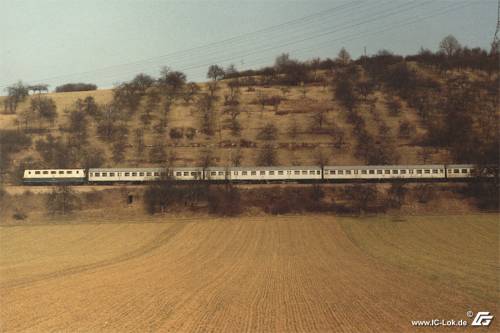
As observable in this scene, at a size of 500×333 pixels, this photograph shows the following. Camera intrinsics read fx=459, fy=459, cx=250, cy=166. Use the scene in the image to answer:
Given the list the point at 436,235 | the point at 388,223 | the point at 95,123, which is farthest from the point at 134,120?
the point at 436,235

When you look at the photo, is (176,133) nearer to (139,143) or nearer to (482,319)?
(139,143)

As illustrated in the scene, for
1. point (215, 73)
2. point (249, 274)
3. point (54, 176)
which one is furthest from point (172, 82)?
point (249, 274)

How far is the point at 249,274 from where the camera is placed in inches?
936

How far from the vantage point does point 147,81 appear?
4412 inches

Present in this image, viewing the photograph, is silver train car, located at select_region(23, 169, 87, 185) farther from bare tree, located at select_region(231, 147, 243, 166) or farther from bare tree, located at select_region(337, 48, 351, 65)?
bare tree, located at select_region(337, 48, 351, 65)

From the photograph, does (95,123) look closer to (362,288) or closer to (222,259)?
(222,259)

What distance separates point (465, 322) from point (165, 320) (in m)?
9.27

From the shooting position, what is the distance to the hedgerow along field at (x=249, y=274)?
48.9ft

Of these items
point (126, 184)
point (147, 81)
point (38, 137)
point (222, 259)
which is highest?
point (147, 81)

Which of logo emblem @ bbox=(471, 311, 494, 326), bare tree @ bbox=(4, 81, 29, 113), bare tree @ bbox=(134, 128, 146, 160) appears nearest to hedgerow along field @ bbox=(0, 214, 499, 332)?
logo emblem @ bbox=(471, 311, 494, 326)

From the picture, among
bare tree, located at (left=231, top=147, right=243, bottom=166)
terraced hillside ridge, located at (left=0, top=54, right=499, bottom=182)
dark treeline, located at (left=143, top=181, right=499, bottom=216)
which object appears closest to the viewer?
dark treeline, located at (left=143, top=181, right=499, bottom=216)

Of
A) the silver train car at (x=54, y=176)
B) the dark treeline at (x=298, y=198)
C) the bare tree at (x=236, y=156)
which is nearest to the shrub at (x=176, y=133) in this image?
the bare tree at (x=236, y=156)

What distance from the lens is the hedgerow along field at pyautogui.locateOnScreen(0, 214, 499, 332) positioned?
14.9 metres

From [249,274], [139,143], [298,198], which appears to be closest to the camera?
[249,274]
